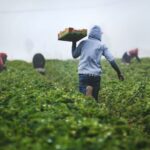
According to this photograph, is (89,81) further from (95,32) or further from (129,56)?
(129,56)

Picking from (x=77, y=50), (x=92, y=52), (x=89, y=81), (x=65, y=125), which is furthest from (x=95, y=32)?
(x=65, y=125)

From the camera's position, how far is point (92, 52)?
1266 centimetres

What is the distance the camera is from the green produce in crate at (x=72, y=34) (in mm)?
12578

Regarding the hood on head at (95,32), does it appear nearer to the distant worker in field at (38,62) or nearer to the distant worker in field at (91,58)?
the distant worker in field at (91,58)

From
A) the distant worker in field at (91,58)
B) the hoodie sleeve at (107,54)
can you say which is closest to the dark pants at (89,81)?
the distant worker in field at (91,58)

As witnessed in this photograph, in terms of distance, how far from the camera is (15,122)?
7805mm

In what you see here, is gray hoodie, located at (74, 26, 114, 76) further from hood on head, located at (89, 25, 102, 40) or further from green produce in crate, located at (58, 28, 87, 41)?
green produce in crate, located at (58, 28, 87, 41)

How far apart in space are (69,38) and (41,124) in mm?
6087

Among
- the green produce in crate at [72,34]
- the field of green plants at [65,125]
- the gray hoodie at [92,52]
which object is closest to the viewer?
the field of green plants at [65,125]

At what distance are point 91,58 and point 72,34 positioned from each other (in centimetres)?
84

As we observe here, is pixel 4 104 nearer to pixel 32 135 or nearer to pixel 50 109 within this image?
pixel 50 109

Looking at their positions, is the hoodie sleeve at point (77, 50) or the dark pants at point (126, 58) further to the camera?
the dark pants at point (126, 58)

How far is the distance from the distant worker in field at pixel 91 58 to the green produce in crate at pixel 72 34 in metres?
Result: 0.21

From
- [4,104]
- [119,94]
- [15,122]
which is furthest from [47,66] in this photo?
[15,122]
